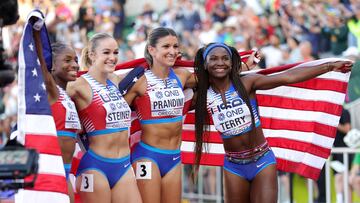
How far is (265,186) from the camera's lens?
9.74m

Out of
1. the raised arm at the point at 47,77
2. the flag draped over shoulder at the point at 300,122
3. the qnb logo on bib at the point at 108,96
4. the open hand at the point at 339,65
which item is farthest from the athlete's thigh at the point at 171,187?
the open hand at the point at 339,65

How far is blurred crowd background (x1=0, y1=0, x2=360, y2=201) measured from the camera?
48.5 ft

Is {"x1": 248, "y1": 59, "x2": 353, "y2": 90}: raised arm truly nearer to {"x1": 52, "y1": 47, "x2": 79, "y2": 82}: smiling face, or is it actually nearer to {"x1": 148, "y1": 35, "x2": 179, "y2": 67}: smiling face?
{"x1": 148, "y1": 35, "x2": 179, "y2": 67}: smiling face

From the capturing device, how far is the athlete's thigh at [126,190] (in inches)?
364

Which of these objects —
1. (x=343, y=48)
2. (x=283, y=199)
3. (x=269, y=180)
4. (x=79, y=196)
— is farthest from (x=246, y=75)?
(x=343, y=48)

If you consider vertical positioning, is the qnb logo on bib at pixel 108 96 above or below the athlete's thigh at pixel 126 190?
above

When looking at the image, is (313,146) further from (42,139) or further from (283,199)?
(42,139)

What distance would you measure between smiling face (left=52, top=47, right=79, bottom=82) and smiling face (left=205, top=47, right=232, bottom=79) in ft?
4.53

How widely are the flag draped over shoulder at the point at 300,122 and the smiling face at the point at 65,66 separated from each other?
2000 millimetres

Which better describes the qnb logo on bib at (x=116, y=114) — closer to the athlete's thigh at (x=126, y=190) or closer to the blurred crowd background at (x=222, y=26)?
the athlete's thigh at (x=126, y=190)

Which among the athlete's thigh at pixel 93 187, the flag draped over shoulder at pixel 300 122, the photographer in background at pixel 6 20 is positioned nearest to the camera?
the photographer in background at pixel 6 20

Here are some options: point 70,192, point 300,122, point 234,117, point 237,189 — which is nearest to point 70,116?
point 70,192

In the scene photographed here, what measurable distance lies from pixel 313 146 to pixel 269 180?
4.57 ft

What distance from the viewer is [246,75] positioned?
33.1 feet
